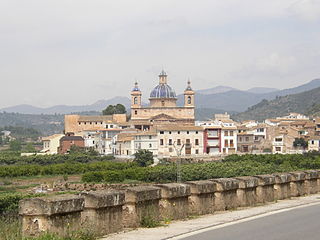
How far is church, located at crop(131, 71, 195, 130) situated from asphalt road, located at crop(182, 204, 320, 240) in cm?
11282

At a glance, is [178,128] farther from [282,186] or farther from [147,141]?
[282,186]

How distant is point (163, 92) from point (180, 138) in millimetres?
30202

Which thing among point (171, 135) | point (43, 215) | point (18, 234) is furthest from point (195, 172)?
point (43, 215)

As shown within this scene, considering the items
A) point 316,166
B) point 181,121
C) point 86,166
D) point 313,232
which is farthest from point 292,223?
point 181,121

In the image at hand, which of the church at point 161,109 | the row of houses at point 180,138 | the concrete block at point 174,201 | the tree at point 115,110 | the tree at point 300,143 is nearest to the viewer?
the concrete block at point 174,201

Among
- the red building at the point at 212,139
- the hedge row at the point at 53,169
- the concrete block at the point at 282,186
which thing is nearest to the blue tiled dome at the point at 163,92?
the red building at the point at 212,139

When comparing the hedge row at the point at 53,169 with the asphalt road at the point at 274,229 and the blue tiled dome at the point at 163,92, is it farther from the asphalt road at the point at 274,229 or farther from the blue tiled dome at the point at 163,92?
the asphalt road at the point at 274,229

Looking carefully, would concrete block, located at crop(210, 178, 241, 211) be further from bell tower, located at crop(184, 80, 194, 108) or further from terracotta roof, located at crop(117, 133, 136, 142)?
bell tower, located at crop(184, 80, 194, 108)

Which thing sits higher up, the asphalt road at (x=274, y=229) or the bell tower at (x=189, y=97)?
the bell tower at (x=189, y=97)

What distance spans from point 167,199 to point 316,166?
224ft

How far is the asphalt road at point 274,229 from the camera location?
38.4 ft

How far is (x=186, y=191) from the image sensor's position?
14.1 m

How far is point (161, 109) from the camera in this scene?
13538cm

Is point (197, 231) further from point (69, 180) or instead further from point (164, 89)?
point (164, 89)
